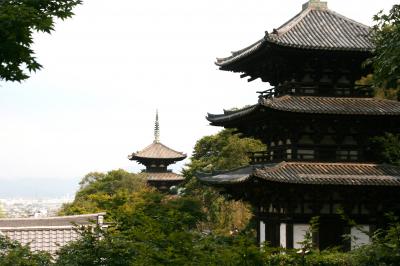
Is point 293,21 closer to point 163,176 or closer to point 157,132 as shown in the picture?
point 163,176

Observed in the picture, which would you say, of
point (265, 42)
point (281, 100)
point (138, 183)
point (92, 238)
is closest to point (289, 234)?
point (281, 100)

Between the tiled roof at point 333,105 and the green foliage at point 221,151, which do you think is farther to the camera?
the green foliage at point 221,151

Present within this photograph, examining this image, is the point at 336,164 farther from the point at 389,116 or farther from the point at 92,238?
the point at 92,238

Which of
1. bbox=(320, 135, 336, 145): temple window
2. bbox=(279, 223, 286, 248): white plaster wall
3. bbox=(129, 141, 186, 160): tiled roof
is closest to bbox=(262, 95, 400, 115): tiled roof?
bbox=(320, 135, 336, 145): temple window

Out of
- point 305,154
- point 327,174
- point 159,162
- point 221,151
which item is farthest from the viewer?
point 159,162

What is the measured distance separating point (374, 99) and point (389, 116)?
1339 mm

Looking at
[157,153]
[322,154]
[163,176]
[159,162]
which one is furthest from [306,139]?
[159,162]

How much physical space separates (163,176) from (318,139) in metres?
42.5

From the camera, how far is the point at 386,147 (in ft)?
77.9

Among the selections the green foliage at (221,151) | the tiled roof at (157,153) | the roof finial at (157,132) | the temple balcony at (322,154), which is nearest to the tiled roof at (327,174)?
the temple balcony at (322,154)

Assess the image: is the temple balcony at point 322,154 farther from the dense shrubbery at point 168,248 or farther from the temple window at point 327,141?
the dense shrubbery at point 168,248

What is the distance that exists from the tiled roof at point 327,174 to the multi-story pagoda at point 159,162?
40126mm

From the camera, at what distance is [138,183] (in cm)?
6084

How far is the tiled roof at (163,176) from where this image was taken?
209 ft
